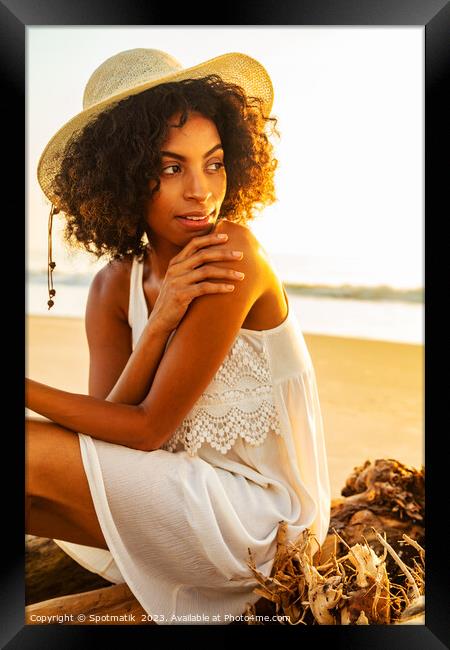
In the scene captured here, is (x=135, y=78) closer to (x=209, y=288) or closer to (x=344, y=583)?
(x=209, y=288)

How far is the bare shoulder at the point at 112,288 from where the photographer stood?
2430mm

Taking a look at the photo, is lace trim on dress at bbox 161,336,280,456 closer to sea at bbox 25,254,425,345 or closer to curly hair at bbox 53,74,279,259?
sea at bbox 25,254,425,345

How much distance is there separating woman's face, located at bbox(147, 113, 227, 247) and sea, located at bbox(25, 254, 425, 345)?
0.26 m

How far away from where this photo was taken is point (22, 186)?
2195 millimetres

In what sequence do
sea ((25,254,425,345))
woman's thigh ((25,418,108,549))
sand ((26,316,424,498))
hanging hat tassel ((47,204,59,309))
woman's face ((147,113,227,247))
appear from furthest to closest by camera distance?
sand ((26,316,424,498)) < sea ((25,254,425,345)) < hanging hat tassel ((47,204,59,309)) < woman's face ((147,113,227,247)) < woman's thigh ((25,418,108,549))

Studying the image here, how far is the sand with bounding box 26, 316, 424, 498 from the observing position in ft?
10.8

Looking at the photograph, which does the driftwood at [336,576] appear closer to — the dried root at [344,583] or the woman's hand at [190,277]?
the dried root at [344,583]

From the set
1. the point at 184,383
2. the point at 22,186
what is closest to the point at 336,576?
the point at 184,383

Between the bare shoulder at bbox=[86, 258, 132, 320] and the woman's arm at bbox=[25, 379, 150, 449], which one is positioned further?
the bare shoulder at bbox=[86, 258, 132, 320]

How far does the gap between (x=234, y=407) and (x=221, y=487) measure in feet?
0.75

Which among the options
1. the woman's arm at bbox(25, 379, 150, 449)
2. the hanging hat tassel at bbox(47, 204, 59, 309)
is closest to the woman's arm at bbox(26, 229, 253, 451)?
the woman's arm at bbox(25, 379, 150, 449)

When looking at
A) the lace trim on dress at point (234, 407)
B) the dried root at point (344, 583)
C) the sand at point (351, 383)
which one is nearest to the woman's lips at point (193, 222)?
the lace trim on dress at point (234, 407)

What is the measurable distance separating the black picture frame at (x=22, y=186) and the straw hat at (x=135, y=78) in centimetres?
10

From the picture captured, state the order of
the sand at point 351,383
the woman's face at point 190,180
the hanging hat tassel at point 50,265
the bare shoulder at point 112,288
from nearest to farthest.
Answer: the woman's face at point 190,180 → the hanging hat tassel at point 50,265 → the bare shoulder at point 112,288 → the sand at point 351,383
